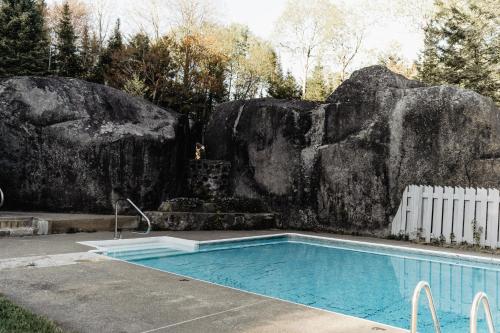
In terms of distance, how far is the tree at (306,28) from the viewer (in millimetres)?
29594

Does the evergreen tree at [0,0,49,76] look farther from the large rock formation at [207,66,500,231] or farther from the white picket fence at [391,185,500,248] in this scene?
the white picket fence at [391,185,500,248]

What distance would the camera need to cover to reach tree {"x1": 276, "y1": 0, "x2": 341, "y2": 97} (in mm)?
29594

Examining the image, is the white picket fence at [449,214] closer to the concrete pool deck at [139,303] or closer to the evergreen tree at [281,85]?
the concrete pool deck at [139,303]

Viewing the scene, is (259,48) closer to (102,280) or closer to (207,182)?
(207,182)

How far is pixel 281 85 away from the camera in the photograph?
28.2 meters

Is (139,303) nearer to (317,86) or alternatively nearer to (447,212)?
(447,212)

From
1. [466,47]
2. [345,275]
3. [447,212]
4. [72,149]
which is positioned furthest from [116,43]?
[345,275]

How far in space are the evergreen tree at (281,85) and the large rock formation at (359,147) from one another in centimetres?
1398

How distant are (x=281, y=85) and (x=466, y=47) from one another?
11.0m

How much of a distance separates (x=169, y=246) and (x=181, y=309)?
4.91 meters

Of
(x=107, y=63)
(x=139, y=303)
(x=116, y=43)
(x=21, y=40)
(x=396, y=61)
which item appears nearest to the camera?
(x=139, y=303)

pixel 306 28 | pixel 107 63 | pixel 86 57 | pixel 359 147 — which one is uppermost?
pixel 306 28

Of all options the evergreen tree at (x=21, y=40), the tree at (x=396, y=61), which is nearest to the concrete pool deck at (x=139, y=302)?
the evergreen tree at (x=21, y=40)

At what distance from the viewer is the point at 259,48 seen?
3186 cm
